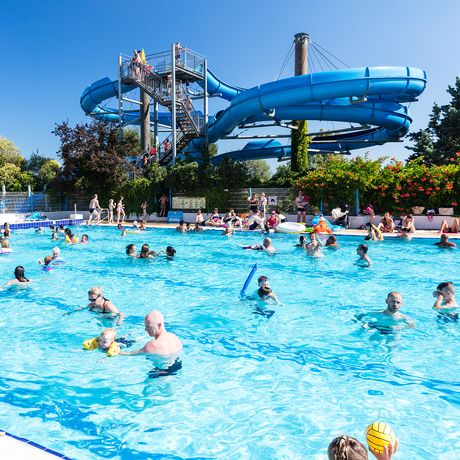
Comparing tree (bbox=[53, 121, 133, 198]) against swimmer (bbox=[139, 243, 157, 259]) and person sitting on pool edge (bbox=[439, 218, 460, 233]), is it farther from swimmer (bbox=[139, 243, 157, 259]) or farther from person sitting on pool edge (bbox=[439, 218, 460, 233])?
person sitting on pool edge (bbox=[439, 218, 460, 233])

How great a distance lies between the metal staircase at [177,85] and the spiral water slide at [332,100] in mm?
1205

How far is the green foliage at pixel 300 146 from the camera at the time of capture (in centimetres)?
2347

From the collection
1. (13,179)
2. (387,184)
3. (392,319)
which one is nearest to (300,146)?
(387,184)

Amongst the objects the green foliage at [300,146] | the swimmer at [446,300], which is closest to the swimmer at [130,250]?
the swimmer at [446,300]

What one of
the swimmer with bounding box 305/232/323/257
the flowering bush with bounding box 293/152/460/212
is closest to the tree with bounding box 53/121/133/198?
the flowering bush with bounding box 293/152/460/212

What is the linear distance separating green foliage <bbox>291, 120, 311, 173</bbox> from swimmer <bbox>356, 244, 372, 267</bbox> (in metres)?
13.5

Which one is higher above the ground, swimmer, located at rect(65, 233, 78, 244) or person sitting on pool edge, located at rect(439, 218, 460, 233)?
person sitting on pool edge, located at rect(439, 218, 460, 233)

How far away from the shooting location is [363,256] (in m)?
10.3

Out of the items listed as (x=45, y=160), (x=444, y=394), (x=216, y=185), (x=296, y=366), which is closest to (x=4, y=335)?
(x=296, y=366)

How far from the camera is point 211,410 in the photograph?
3879mm

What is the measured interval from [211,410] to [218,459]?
0.70 m

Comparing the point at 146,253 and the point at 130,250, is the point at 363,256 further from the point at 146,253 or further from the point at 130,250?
the point at 130,250

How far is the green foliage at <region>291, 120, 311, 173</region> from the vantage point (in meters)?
23.5

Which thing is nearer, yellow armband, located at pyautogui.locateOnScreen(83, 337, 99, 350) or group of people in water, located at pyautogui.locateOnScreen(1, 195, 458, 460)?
group of people in water, located at pyautogui.locateOnScreen(1, 195, 458, 460)
